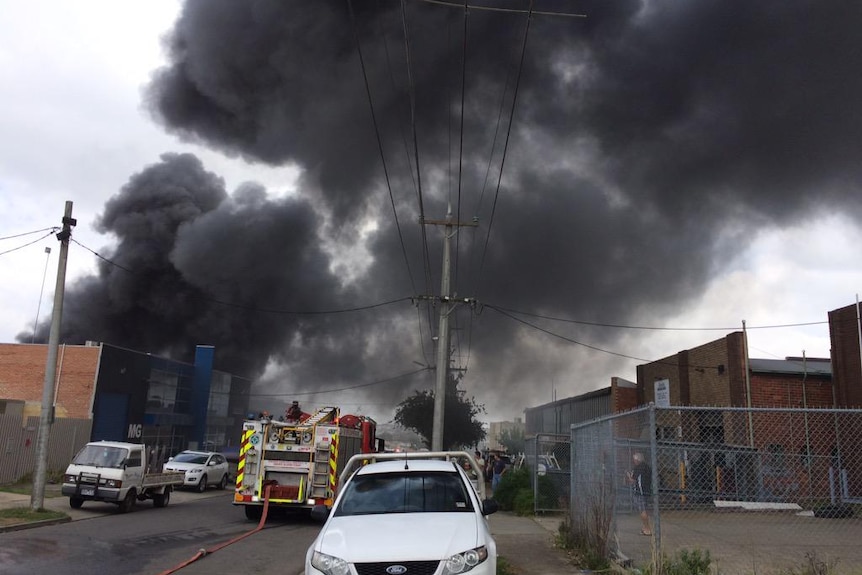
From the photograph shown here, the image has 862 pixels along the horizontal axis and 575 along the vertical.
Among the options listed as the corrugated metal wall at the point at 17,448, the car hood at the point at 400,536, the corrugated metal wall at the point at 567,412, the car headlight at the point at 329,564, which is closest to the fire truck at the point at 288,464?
the corrugated metal wall at the point at 17,448

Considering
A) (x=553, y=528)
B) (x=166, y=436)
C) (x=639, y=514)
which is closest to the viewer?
(x=639, y=514)

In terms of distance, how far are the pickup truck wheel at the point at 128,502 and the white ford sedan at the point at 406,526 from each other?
1097cm

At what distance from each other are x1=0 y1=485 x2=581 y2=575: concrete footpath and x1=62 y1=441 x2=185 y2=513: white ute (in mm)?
433

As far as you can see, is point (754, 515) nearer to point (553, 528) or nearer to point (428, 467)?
point (553, 528)

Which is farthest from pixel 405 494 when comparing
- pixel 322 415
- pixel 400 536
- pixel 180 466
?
pixel 180 466

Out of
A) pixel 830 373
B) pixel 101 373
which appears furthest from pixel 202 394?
pixel 830 373

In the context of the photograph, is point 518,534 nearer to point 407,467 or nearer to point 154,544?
point 154,544

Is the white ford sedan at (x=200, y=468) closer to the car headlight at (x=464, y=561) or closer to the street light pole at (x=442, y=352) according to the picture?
the street light pole at (x=442, y=352)

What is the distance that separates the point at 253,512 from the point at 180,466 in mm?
9288

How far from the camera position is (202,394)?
4231 centimetres

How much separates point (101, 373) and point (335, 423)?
65.3 feet

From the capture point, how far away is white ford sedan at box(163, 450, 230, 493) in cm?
2308

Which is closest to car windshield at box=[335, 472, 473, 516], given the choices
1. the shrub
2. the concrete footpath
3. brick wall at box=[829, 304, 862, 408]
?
the concrete footpath

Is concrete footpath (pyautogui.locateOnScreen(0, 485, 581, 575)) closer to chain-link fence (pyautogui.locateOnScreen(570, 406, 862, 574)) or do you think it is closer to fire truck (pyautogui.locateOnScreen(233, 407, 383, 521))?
chain-link fence (pyautogui.locateOnScreen(570, 406, 862, 574))
